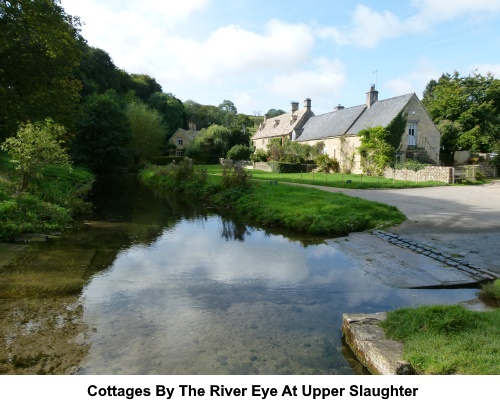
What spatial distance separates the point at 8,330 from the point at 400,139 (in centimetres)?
3550

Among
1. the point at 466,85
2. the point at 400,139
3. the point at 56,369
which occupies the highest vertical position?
the point at 466,85

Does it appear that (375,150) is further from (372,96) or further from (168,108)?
(168,108)

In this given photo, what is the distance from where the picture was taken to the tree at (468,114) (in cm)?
3784

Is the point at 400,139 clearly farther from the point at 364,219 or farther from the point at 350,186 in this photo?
the point at 364,219

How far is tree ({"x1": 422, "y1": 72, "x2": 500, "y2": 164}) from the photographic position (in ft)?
124

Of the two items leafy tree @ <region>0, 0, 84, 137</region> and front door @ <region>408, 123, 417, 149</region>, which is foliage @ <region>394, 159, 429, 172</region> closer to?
front door @ <region>408, 123, 417, 149</region>

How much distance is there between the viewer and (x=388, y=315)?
5398 mm

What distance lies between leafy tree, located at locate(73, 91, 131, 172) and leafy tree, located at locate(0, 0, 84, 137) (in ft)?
80.8

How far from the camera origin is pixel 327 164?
4069cm

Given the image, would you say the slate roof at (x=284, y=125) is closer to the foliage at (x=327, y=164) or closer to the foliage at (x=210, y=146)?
the foliage at (x=210, y=146)

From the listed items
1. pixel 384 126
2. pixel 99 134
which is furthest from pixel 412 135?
pixel 99 134

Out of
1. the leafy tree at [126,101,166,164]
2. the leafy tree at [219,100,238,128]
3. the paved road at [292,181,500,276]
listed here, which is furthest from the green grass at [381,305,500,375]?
the leafy tree at [219,100,238,128]

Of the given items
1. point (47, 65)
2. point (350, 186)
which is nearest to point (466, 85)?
point (350, 186)

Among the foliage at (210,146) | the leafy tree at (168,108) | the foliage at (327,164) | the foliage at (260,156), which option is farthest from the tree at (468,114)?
the leafy tree at (168,108)
